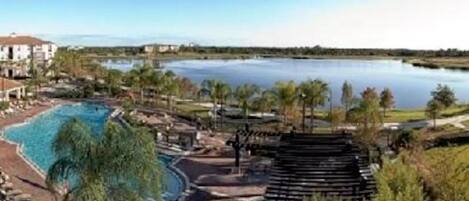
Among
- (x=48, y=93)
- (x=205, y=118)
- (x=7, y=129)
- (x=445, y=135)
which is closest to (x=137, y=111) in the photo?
(x=205, y=118)

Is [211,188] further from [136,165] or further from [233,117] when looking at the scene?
[233,117]

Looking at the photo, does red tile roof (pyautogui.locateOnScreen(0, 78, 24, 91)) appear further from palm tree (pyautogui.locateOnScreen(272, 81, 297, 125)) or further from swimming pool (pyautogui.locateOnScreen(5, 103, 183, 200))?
palm tree (pyautogui.locateOnScreen(272, 81, 297, 125))

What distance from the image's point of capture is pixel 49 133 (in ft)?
144

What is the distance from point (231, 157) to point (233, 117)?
53.7 ft

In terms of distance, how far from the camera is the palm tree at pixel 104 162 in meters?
15.1

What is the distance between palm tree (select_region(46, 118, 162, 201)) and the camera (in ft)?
49.4

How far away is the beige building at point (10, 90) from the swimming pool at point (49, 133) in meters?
6.00

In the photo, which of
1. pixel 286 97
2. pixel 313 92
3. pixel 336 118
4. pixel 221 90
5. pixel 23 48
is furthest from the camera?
pixel 23 48

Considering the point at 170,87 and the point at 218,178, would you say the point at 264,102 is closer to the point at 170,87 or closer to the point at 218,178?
the point at 170,87

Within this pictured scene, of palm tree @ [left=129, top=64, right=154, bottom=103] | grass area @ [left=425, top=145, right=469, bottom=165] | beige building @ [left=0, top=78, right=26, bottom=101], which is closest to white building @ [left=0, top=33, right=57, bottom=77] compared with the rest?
beige building @ [left=0, top=78, right=26, bottom=101]

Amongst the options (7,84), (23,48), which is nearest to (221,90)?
(7,84)

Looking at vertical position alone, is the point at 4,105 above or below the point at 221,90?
below

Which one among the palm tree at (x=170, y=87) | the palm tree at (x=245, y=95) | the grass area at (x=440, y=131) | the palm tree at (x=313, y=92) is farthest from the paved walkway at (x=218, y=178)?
the palm tree at (x=170, y=87)

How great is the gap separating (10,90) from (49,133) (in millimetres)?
21259
